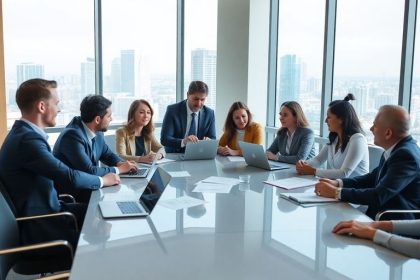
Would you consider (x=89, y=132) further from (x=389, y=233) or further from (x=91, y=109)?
(x=389, y=233)

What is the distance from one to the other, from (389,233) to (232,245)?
2.32 ft

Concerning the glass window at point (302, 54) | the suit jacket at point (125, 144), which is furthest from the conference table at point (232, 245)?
the glass window at point (302, 54)

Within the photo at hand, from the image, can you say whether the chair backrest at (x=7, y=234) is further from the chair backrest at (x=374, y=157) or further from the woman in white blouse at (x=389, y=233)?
the chair backrest at (x=374, y=157)

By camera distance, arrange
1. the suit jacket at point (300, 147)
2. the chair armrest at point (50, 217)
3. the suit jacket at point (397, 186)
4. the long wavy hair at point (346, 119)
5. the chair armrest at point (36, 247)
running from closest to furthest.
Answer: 1. the chair armrest at point (36, 247)
2. the chair armrest at point (50, 217)
3. the suit jacket at point (397, 186)
4. the long wavy hair at point (346, 119)
5. the suit jacket at point (300, 147)

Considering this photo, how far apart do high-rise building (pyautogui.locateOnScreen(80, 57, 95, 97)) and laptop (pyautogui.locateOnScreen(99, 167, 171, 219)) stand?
12.2ft

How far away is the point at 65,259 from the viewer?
2266 millimetres

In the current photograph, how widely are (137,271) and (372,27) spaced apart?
410 centimetres

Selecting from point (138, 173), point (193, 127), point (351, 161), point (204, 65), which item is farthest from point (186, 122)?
point (204, 65)

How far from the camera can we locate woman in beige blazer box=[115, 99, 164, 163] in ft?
12.7

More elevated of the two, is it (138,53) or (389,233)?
(138,53)

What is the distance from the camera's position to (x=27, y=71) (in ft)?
18.1

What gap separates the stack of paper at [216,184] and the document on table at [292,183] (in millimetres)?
270

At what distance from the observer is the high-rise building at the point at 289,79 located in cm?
581

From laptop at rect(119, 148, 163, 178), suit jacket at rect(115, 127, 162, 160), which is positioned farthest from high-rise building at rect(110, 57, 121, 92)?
laptop at rect(119, 148, 163, 178)
